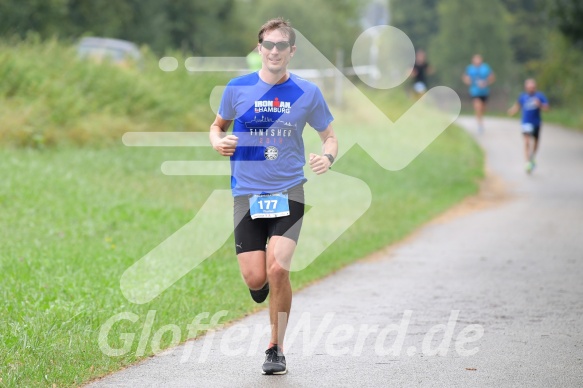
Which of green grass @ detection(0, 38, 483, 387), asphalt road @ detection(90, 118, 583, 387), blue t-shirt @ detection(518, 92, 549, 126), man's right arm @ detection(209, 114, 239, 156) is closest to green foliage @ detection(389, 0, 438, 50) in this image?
green grass @ detection(0, 38, 483, 387)

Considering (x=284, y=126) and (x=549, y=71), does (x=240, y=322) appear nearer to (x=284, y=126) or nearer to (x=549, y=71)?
(x=284, y=126)

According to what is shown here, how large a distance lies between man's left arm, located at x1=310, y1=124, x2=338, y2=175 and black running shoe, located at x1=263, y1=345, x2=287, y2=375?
3.82 ft

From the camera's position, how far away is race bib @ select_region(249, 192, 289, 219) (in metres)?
6.99

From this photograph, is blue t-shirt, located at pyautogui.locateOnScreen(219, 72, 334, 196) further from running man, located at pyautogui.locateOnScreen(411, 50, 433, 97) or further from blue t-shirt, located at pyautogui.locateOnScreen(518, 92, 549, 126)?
running man, located at pyautogui.locateOnScreen(411, 50, 433, 97)

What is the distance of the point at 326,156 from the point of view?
708 cm

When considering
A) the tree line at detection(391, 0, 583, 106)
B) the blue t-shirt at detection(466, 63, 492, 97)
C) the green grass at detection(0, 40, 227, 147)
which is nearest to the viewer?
the green grass at detection(0, 40, 227, 147)

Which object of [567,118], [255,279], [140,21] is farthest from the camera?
[140,21]

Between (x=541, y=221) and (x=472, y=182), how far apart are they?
19.6 ft

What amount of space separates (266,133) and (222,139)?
30 centimetres

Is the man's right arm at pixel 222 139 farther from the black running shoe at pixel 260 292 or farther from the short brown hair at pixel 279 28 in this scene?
the black running shoe at pixel 260 292

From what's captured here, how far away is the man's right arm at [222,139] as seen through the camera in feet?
22.5

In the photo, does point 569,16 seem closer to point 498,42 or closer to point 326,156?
point 326,156

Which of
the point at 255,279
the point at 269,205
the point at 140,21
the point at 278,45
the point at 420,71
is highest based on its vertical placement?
the point at 140,21

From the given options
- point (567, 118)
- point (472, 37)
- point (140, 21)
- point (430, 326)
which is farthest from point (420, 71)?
point (472, 37)
